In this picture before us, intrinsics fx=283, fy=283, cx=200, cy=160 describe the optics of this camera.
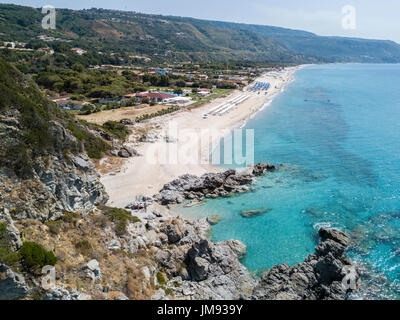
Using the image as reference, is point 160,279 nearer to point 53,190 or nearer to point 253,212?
point 53,190

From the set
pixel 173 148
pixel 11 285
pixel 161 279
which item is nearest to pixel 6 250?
pixel 11 285

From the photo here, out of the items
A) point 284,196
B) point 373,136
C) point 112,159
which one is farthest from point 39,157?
point 373,136

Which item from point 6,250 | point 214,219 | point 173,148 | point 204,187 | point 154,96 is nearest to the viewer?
point 6,250

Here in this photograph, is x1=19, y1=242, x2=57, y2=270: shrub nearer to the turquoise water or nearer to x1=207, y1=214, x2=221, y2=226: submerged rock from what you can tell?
the turquoise water

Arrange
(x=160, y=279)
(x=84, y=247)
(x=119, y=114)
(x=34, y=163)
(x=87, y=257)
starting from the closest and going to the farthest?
(x=87, y=257)
(x=84, y=247)
(x=34, y=163)
(x=160, y=279)
(x=119, y=114)

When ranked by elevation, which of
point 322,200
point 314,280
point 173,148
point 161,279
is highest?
point 173,148

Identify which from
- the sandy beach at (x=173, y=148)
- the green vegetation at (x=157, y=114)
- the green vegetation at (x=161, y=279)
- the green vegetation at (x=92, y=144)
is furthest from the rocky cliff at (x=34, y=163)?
the green vegetation at (x=157, y=114)

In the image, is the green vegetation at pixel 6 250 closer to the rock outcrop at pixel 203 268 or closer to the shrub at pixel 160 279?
the shrub at pixel 160 279

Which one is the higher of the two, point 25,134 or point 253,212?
point 25,134
